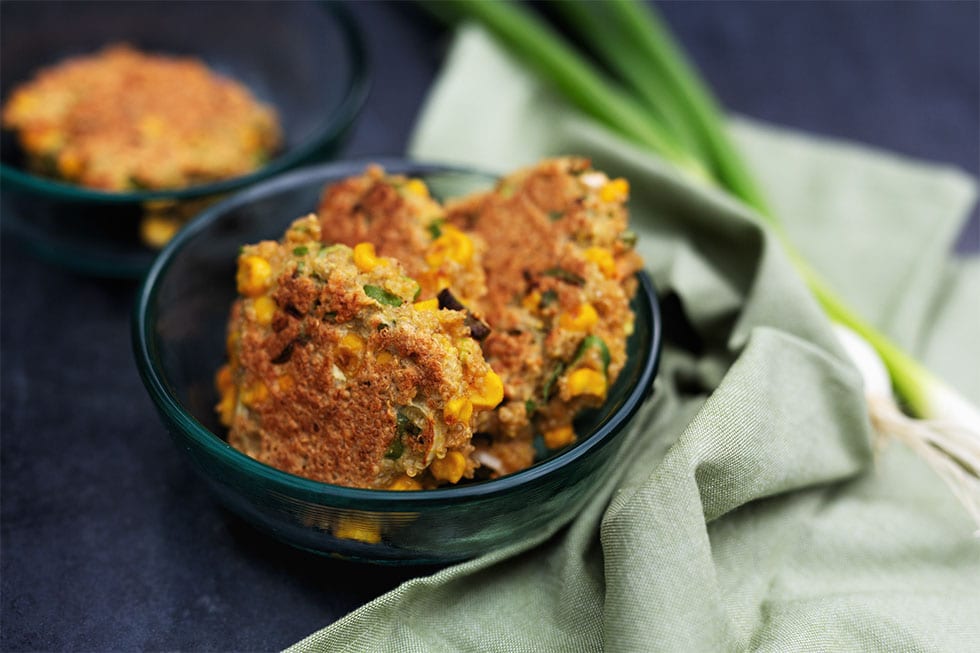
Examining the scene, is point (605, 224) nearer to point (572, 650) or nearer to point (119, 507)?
point (572, 650)

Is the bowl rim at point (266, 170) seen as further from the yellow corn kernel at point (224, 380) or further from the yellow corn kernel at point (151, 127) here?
the yellow corn kernel at point (224, 380)

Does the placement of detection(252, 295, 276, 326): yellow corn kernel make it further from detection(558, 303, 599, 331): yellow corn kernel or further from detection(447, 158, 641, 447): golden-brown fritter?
detection(558, 303, 599, 331): yellow corn kernel

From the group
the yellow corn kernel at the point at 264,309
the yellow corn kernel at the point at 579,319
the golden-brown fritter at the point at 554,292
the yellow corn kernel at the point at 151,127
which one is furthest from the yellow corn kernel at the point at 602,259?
the yellow corn kernel at the point at 151,127

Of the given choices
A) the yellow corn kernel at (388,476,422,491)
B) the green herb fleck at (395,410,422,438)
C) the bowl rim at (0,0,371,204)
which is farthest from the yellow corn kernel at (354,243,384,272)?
the bowl rim at (0,0,371,204)

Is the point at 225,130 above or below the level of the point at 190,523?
above

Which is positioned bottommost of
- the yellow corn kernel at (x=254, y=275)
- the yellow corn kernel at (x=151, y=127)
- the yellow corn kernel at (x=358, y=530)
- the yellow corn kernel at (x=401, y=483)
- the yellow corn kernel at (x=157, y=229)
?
the yellow corn kernel at (x=157, y=229)

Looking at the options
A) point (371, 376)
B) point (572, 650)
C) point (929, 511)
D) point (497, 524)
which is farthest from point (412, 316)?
point (929, 511)
